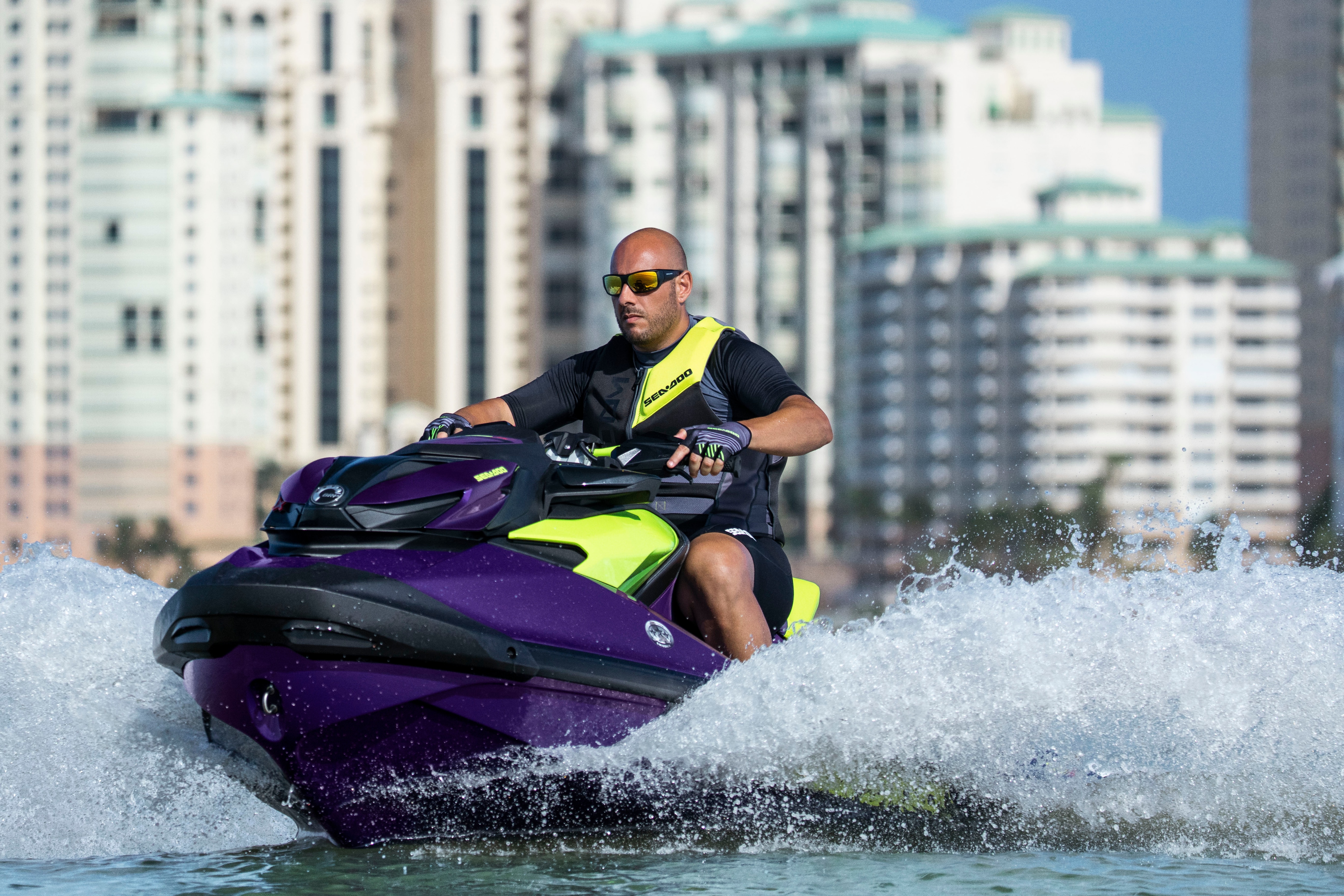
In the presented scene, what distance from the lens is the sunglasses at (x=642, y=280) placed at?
20.0 ft

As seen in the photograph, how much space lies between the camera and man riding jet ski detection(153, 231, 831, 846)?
209 inches

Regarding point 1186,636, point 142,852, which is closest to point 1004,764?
→ point 1186,636

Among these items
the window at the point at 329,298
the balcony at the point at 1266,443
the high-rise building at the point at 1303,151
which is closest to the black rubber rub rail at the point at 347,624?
Result: the balcony at the point at 1266,443

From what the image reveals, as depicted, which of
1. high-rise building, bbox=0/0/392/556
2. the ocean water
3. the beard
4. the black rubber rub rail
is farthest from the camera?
high-rise building, bbox=0/0/392/556

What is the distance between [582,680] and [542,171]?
96.8 metres

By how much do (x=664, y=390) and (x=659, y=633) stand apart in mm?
817

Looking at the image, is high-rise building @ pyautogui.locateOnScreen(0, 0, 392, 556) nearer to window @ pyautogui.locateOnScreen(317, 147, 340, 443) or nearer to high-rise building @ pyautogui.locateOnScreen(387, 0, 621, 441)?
window @ pyautogui.locateOnScreen(317, 147, 340, 443)

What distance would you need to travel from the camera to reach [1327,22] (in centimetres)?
12900

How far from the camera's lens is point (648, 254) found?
610 centimetres

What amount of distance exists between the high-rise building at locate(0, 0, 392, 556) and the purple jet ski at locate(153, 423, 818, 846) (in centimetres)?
9606

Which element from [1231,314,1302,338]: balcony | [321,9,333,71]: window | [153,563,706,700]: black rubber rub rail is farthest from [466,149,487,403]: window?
[153,563,706,700]: black rubber rub rail

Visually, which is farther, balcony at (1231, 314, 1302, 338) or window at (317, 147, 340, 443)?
window at (317, 147, 340, 443)

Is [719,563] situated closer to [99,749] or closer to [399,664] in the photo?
[399,664]

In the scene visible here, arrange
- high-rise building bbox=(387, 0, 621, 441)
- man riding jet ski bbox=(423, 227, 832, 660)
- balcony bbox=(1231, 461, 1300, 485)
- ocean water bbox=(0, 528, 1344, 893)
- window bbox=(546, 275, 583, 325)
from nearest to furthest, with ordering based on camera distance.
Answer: ocean water bbox=(0, 528, 1344, 893), man riding jet ski bbox=(423, 227, 832, 660), balcony bbox=(1231, 461, 1300, 485), window bbox=(546, 275, 583, 325), high-rise building bbox=(387, 0, 621, 441)
